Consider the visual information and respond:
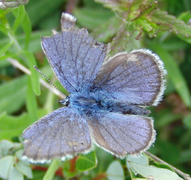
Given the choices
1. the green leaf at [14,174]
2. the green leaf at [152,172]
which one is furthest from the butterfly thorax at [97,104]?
the green leaf at [14,174]

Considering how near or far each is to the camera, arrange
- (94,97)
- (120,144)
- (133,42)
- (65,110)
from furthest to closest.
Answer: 1. (133,42)
2. (94,97)
3. (65,110)
4. (120,144)

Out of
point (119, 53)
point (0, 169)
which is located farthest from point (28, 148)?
point (119, 53)

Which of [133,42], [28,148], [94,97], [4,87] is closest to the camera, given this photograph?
[28,148]

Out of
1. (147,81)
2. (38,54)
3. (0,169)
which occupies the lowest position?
(0,169)

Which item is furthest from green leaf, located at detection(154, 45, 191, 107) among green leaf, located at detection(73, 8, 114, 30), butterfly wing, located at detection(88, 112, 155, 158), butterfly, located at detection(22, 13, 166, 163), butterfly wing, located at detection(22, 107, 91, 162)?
butterfly wing, located at detection(22, 107, 91, 162)

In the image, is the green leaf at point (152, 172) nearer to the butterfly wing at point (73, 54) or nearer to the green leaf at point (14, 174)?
the butterfly wing at point (73, 54)

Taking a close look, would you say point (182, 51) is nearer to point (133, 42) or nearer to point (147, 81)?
point (133, 42)
